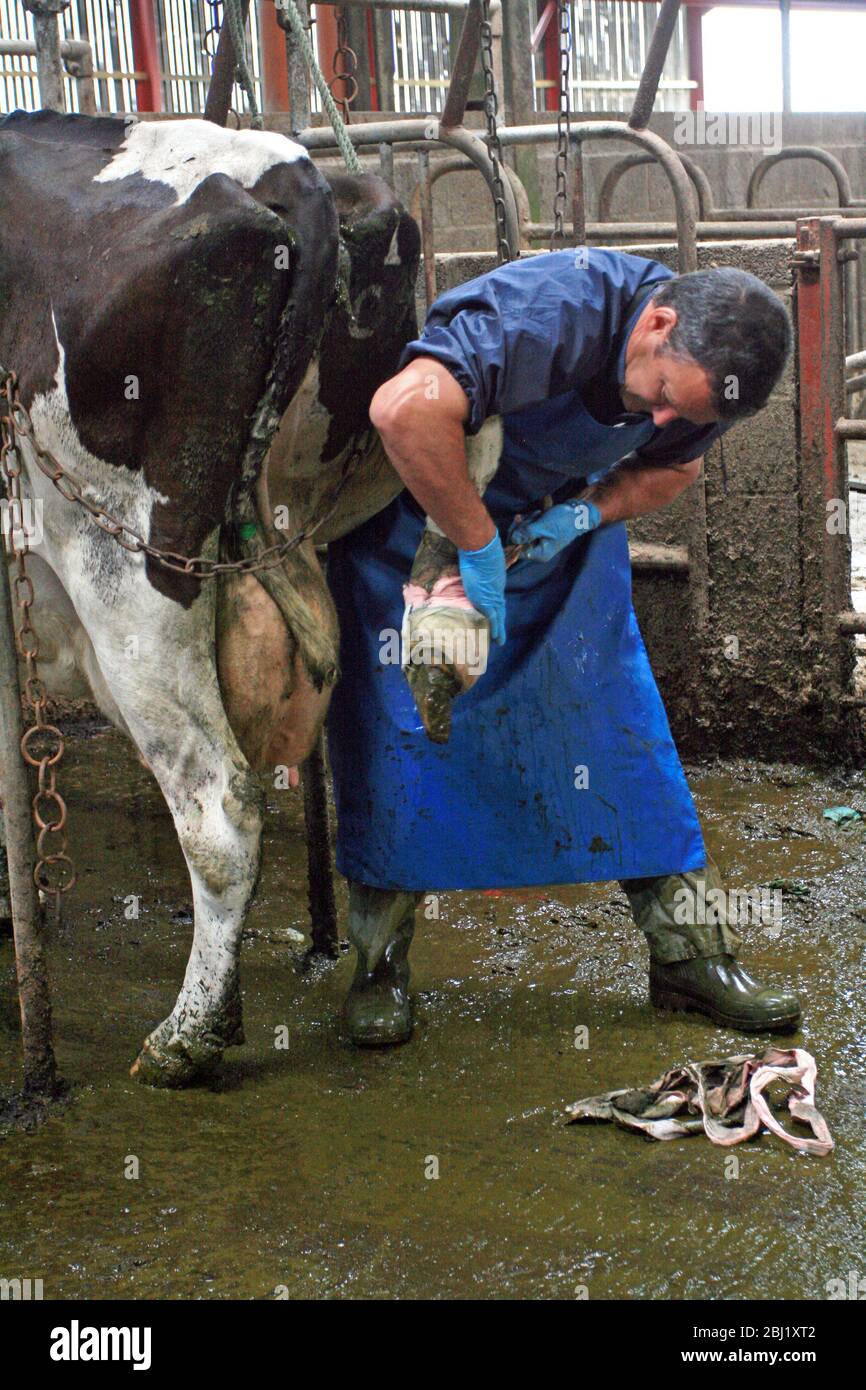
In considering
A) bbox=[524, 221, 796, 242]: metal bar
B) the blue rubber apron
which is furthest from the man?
bbox=[524, 221, 796, 242]: metal bar

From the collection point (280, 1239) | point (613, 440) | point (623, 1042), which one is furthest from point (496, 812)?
point (280, 1239)

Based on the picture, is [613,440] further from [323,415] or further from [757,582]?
[757,582]

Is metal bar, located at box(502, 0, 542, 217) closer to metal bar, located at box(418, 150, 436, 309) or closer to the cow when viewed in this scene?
metal bar, located at box(418, 150, 436, 309)

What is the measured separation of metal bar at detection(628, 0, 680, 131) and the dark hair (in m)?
1.94

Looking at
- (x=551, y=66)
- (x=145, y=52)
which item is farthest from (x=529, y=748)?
(x=551, y=66)

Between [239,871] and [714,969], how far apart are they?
108 centimetres

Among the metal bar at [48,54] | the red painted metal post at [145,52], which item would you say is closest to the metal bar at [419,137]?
the metal bar at [48,54]

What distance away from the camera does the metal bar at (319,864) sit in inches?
143

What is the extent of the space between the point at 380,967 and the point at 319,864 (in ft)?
1.38

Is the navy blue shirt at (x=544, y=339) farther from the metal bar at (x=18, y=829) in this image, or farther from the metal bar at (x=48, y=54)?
the metal bar at (x=48, y=54)

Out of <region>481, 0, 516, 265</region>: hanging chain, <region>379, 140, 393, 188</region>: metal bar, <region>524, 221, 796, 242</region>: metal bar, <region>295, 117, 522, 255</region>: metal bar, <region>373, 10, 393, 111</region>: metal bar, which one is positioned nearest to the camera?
<region>481, 0, 516, 265</region>: hanging chain

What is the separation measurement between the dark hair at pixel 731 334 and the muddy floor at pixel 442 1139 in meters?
1.39

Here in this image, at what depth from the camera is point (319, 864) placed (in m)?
3.70

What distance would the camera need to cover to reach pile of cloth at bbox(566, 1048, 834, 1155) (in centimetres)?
279
